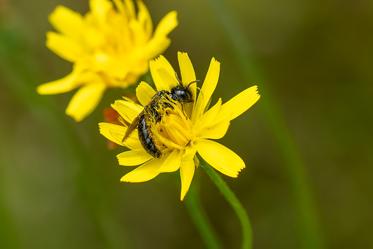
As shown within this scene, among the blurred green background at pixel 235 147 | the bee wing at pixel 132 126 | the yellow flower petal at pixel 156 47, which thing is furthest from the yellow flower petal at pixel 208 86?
the blurred green background at pixel 235 147

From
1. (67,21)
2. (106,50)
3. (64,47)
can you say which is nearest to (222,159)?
(106,50)

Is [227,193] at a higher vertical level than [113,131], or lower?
lower

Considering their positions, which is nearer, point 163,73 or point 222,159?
point 222,159

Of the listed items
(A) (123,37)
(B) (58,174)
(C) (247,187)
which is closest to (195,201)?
(A) (123,37)

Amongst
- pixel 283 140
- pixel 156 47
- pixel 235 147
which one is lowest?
pixel 235 147

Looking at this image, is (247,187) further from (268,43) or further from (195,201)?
(195,201)

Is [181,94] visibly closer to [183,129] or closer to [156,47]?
[183,129]

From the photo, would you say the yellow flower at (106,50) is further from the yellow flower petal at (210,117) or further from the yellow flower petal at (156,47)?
the yellow flower petal at (210,117)
